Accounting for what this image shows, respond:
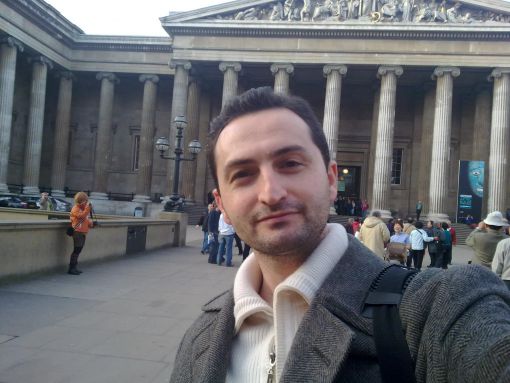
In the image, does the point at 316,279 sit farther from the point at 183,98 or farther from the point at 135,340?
the point at 183,98

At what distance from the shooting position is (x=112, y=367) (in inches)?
176

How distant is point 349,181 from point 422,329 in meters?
35.8

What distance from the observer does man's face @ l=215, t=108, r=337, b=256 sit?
1.31 metres

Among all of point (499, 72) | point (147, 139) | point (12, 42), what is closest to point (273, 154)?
point (499, 72)

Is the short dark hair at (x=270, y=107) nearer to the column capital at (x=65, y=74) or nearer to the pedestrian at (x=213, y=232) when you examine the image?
the pedestrian at (x=213, y=232)

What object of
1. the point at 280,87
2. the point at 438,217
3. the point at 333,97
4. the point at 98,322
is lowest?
the point at 98,322

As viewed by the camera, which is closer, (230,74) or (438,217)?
(438,217)

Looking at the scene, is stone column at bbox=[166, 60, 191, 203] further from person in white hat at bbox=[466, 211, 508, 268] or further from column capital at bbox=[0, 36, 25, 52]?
person in white hat at bbox=[466, 211, 508, 268]

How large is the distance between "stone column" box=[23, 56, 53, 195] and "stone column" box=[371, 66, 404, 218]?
2191cm

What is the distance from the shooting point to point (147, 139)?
33094mm

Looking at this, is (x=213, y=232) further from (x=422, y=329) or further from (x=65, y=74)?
(x=65, y=74)

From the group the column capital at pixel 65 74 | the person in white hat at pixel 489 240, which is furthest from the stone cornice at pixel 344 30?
the person in white hat at pixel 489 240

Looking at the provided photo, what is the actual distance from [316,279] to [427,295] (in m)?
0.31

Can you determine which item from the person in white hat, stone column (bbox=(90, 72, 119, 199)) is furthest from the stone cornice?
the person in white hat
